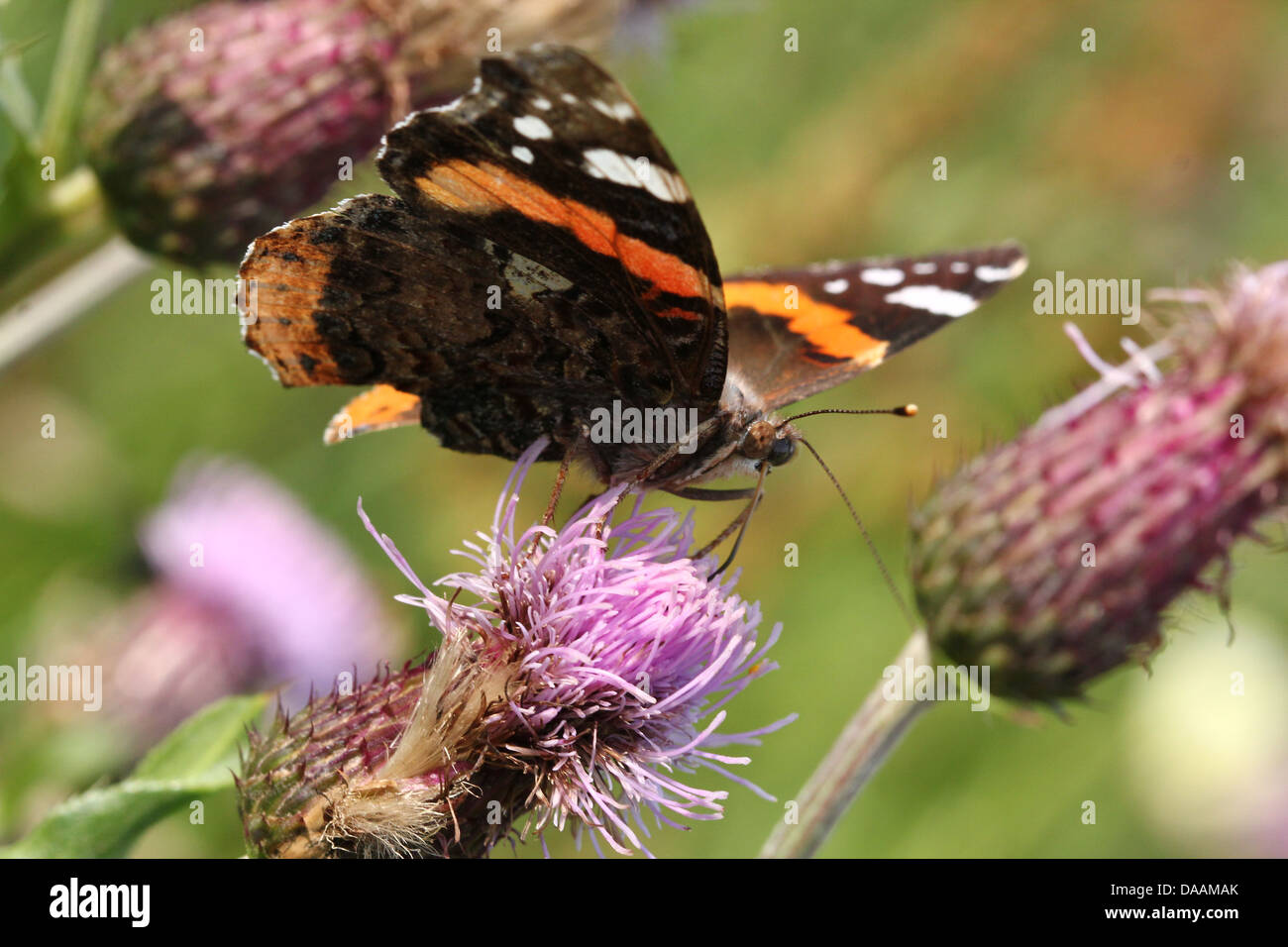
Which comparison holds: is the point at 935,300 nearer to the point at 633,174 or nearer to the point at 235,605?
the point at 633,174

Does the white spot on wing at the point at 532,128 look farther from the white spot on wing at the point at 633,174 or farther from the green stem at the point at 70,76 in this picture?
the green stem at the point at 70,76

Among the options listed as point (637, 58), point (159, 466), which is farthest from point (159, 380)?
point (637, 58)

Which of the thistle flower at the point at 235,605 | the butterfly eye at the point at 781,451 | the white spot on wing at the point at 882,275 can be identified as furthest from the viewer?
the thistle flower at the point at 235,605

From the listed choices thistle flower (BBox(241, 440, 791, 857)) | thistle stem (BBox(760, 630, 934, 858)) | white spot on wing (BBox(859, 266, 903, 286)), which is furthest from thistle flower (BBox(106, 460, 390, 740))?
white spot on wing (BBox(859, 266, 903, 286))

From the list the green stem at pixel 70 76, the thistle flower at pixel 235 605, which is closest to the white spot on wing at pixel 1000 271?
the green stem at pixel 70 76

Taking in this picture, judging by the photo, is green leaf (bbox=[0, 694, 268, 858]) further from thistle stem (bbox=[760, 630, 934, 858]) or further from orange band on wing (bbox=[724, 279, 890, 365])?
orange band on wing (bbox=[724, 279, 890, 365])

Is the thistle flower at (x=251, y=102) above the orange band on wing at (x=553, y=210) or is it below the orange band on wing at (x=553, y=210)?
above
